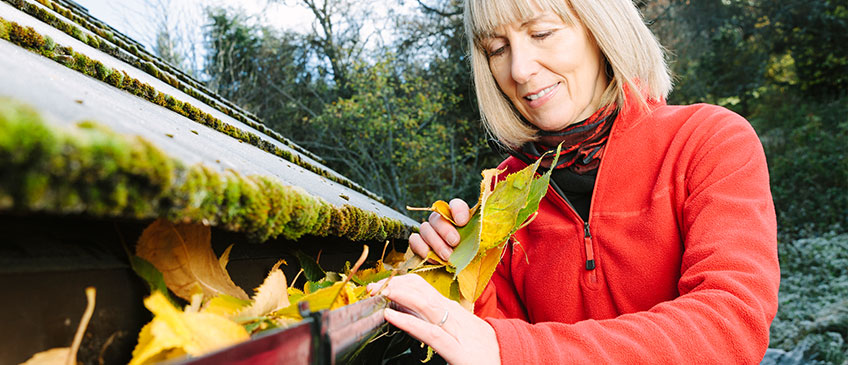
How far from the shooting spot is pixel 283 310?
807 millimetres

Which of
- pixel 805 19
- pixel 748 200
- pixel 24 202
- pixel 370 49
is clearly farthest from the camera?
pixel 370 49

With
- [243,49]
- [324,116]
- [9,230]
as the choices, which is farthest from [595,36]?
[243,49]

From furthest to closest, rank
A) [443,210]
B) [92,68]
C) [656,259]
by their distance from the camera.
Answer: [656,259]
[443,210]
[92,68]

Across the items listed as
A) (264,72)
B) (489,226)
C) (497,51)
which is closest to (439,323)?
(489,226)

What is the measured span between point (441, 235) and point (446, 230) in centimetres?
3

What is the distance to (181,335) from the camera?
0.60 metres

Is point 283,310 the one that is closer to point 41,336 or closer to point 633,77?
point 41,336

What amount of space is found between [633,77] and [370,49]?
1503 cm

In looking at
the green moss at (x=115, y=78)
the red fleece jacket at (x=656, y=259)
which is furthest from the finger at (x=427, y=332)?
the green moss at (x=115, y=78)

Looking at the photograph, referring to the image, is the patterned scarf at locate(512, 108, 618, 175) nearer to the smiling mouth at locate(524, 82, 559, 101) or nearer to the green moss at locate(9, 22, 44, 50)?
the smiling mouth at locate(524, 82, 559, 101)

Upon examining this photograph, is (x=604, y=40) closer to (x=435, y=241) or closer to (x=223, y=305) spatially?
(x=435, y=241)

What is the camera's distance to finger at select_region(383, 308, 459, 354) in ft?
3.33

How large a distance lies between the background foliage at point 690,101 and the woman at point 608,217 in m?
8.22

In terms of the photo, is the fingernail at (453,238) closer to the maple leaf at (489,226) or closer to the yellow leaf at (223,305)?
the maple leaf at (489,226)
